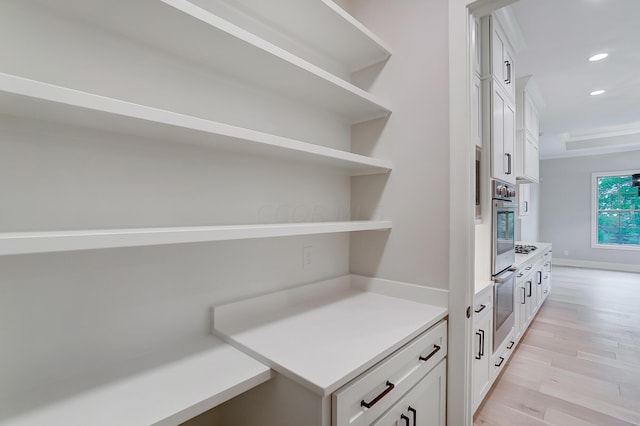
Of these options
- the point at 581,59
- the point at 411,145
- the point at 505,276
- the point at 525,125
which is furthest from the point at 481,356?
the point at 581,59

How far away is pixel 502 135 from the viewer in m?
2.28

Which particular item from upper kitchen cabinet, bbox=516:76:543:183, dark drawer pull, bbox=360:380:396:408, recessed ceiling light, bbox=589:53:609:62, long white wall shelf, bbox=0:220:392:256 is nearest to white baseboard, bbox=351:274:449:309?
dark drawer pull, bbox=360:380:396:408

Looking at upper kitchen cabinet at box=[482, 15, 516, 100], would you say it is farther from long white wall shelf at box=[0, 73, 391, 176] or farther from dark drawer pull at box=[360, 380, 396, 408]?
dark drawer pull at box=[360, 380, 396, 408]

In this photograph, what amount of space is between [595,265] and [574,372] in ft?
18.6

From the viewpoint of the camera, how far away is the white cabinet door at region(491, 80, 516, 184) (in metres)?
2.11

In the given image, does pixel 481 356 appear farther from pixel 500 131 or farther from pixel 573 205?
pixel 573 205

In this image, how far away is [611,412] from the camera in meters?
1.91

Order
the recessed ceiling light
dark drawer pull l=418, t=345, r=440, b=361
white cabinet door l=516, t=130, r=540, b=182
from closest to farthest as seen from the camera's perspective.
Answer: dark drawer pull l=418, t=345, r=440, b=361
the recessed ceiling light
white cabinet door l=516, t=130, r=540, b=182

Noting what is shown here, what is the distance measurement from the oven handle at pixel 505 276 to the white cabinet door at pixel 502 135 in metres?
0.73

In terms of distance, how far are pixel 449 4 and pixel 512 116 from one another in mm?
1574

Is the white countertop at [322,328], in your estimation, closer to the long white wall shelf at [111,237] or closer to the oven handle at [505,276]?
the long white wall shelf at [111,237]

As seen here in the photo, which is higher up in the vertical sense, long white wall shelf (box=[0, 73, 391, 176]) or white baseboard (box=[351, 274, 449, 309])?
long white wall shelf (box=[0, 73, 391, 176])

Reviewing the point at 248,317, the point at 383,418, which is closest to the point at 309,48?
the point at 248,317

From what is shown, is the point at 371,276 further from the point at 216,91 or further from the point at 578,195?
the point at 578,195
